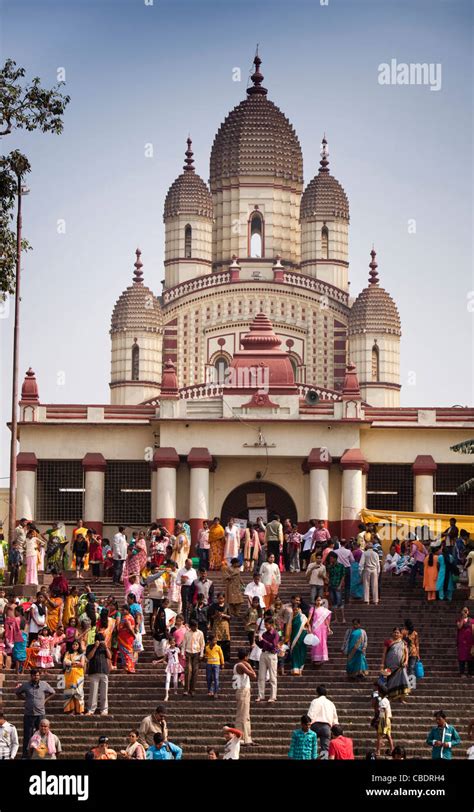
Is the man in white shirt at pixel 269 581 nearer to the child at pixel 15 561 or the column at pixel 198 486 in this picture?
the child at pixel 15 561

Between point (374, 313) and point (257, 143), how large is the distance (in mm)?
7241

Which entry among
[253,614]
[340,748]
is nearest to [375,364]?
[253,614]

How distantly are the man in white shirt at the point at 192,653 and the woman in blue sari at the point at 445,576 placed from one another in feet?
20.9

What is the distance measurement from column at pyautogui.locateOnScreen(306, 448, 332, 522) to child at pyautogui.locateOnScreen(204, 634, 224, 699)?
52.0 ft

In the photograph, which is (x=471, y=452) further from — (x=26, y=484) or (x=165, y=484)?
(x=26, y=484)

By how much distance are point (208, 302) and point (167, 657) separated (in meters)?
38.0

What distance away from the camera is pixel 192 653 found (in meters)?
26.6

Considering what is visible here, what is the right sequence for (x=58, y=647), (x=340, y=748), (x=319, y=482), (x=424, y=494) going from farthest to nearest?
1. (x=424, y=494)
2. (x=319, y=482)
3. (x=58, y=647)
4. (x=340, y=748)

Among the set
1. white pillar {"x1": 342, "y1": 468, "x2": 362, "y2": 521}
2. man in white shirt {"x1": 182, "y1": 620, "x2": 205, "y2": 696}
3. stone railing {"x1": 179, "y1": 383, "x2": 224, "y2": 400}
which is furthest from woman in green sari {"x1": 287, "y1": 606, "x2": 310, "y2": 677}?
stone railing {"x1": 179, "y1": 383, "x2": 224, "y2": 400}

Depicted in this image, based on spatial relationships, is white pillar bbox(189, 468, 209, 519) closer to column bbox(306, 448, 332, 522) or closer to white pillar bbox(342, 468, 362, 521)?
column bbox(306, 448, 332, 522)

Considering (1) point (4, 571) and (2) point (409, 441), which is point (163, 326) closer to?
(2) point (409, 441)

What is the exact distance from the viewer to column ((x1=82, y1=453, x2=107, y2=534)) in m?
43.2
